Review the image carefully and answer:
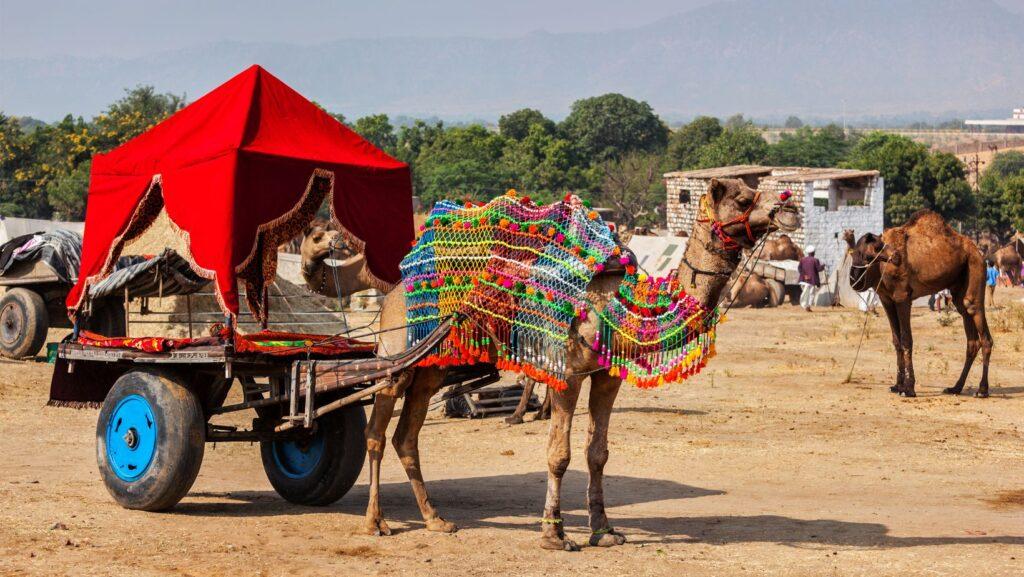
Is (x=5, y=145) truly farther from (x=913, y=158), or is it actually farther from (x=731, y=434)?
(x=731, y=434)

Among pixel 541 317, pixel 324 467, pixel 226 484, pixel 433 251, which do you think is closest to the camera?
pixel 541 317

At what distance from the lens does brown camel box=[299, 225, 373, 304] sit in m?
11.3

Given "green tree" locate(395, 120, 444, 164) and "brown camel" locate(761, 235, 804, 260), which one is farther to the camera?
"green tree" locate(395, 120, 444, 164)

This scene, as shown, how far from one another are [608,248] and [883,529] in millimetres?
3197

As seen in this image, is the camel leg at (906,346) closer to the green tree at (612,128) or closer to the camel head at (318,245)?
the camel head at (318,245)

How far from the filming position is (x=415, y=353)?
31.3ft

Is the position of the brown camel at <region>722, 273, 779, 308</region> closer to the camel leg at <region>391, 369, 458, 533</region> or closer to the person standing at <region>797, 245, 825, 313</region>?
the person standing at <region>797, 245, 825, 313</region>

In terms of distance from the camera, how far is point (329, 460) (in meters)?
10.8

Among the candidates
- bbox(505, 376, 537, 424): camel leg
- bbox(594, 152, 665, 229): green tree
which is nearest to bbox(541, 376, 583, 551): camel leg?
bbox(505, 376, 537, 424): camel leg

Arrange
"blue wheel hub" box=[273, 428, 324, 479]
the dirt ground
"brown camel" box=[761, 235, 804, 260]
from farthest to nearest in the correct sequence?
Answer: "brown camel" box=[761, 235, 804, 260]
"blue wheel hub" box=[273, 428, 324, 479]
the dirt ground

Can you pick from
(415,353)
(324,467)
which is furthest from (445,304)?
(324,467)

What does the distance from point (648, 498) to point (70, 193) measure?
59479mm

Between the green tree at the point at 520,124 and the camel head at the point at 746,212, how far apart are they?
314ft

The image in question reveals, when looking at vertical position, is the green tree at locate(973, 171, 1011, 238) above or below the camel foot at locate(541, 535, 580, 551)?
above
